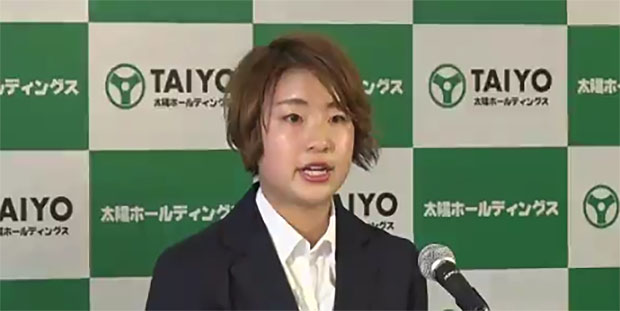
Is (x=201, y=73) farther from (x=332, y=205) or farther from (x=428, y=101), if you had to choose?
(x=332, y=205)

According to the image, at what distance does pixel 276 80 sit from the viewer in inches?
53.2

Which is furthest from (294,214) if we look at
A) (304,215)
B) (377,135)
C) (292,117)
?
(377,135)

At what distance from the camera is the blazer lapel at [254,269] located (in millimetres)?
1287

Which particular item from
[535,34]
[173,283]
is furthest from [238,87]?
[535,34]

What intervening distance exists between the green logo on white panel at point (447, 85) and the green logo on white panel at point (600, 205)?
348 mm

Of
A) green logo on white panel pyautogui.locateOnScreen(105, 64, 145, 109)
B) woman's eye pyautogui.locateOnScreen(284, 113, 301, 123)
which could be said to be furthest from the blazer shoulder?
green logo on white panel pyautogui.locateOnScreen(105, 64, 145, 109)

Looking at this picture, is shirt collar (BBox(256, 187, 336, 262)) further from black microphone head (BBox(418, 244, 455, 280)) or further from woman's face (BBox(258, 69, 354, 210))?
black microphone head (BBox(418, 244, 455, 280))

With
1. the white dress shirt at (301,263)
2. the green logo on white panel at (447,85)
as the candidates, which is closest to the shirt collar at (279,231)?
the white dress shirt at (301,263)

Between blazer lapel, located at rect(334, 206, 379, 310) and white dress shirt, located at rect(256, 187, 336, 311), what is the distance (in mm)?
16

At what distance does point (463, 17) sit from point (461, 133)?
24cm

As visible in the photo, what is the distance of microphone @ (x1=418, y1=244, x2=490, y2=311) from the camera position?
1007 millimetres

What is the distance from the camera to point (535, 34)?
2039mm

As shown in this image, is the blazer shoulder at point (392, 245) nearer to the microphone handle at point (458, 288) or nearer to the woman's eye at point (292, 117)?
the woman's eye at point (292, 117)

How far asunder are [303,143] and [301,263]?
169 millimetres
